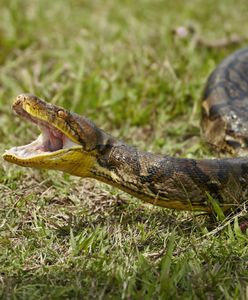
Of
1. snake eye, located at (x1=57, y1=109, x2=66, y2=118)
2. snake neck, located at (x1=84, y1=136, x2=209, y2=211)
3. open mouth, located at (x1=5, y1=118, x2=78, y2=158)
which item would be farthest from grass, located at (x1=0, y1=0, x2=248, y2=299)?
snake eye, located at (x1=57, y1=109, x2=66, y2=118)

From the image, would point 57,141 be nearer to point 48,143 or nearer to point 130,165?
point 48,143

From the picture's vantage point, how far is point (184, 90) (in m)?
7.18

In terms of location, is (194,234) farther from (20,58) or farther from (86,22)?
(86,22)

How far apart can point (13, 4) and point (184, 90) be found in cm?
367

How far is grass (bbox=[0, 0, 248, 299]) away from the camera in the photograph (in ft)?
13.4

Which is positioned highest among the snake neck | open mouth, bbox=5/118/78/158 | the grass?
open mouth, bbox=5/118/78/158

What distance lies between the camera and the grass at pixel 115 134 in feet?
13.4

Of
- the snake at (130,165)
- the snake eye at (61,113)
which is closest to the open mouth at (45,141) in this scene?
the snake at (130,165)

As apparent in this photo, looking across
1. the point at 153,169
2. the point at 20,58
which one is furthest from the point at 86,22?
the point at 153,169

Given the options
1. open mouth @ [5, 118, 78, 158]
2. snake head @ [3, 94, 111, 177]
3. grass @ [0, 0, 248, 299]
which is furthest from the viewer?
open mouth @ [5, 118, 78, 158]

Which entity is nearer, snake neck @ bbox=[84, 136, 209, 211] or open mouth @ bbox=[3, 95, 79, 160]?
open mouth @ bbox=[3, 95, 79, 160]

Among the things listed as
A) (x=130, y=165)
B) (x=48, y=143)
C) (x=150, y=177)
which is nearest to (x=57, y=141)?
(x=48, y=143)

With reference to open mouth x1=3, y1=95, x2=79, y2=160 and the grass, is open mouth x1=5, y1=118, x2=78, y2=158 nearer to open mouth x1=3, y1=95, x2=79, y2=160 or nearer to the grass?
open mouth x1=3, y1=95, x2=79, y2=160

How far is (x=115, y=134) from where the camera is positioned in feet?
22.1
